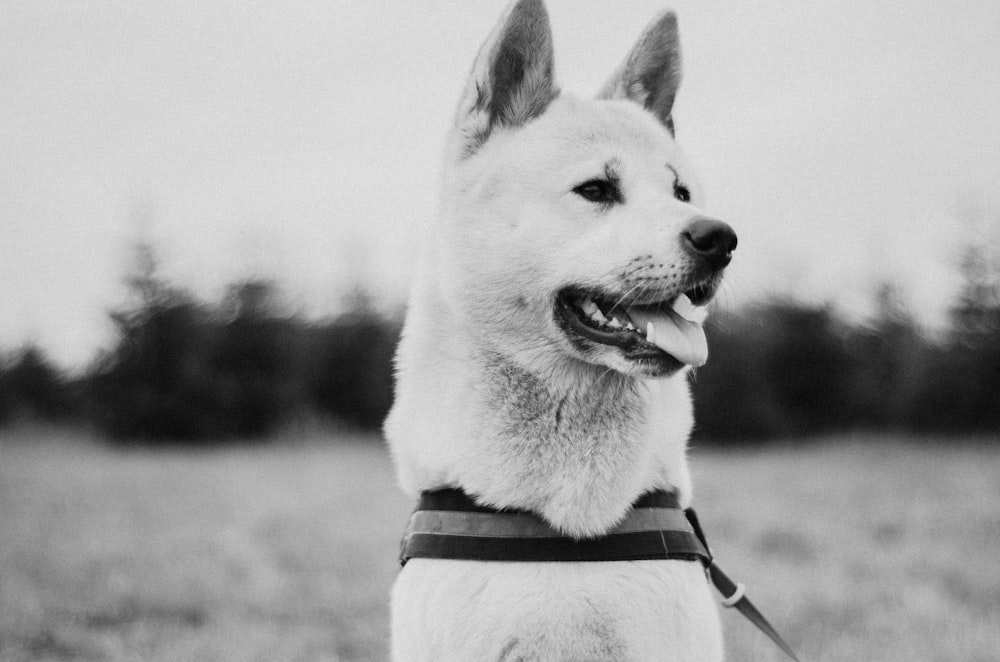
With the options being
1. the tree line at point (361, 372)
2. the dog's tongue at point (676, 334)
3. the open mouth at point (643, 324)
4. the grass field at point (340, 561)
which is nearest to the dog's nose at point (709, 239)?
the open mouth at point (643, 324)

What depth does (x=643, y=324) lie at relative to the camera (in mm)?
2490

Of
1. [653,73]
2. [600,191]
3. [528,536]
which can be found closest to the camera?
[528,536]

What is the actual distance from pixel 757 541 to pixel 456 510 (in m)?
6.63

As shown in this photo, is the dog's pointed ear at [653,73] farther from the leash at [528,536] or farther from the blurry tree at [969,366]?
the blurry tree at [969,366]

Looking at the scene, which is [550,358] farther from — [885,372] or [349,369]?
[349,369]

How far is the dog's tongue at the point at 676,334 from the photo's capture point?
2.41 meters

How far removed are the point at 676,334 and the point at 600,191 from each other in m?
0.57

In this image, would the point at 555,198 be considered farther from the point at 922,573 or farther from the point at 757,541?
the point at 757,541

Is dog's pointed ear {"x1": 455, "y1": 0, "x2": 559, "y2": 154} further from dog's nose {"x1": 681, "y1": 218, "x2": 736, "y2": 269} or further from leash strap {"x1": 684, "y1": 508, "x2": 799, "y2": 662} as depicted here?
leash strap {"x1": 684, "y1": 508, "x2": 799, "y2": 662}

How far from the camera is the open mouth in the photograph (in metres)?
2.41

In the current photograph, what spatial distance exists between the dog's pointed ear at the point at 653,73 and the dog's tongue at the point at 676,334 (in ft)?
3.72

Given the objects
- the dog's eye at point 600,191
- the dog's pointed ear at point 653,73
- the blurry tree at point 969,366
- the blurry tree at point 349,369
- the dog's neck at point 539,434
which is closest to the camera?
the dog's neck at point 539,434

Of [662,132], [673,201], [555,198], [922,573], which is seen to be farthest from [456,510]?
[922,573]

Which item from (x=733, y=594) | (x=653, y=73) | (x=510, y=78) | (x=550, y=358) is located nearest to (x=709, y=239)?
(x=550, y=358)
